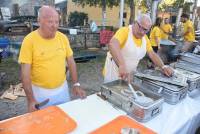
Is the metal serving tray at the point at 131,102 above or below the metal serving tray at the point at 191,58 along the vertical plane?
below

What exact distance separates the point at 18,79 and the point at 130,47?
13.1 ft

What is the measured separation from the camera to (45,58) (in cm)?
212

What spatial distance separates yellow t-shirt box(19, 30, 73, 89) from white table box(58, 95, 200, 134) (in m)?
0.46

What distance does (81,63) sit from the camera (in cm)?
761

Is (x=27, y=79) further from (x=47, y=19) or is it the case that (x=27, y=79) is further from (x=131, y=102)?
(x=131, y=102)

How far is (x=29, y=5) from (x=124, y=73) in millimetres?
19924

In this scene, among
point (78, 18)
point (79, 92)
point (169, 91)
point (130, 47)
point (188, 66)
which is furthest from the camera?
point (78, 18)

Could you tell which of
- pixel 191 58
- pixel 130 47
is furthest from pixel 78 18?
pixel 130 47

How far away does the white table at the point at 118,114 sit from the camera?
158cm

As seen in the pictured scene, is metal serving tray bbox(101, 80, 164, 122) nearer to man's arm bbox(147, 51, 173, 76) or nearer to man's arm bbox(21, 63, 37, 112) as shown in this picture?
man's arm bbox(147, 51, 173, 76)

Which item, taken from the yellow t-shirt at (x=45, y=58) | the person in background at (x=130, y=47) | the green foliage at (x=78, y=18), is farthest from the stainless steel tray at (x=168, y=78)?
the green foliage at (x=78, y=18)

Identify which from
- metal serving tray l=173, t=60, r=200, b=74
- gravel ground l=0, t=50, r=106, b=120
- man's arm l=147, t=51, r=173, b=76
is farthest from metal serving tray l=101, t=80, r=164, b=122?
gravel ground l=0, t=50, r=106, b=120

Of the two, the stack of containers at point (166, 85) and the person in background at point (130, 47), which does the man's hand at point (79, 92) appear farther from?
the stack of containers at point (166, 85)

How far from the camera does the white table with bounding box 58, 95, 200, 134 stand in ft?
5.18
